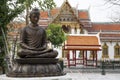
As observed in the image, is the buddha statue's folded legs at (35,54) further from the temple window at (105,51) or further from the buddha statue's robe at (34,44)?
the temple window at (105,51)

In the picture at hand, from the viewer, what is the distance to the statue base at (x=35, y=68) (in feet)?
31.3

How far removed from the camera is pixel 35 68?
9.65 metres

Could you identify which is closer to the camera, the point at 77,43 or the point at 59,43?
the point at 77,43

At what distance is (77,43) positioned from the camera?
3903 cm

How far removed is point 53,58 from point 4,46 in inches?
294

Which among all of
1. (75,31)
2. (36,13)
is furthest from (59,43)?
(36,13)

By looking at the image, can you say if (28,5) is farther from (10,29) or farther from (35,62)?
(35,62)

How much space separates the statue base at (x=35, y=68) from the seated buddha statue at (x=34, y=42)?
15cm

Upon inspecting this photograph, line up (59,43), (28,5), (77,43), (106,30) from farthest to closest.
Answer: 1. (106,30)
2. (59,43)
3. (77,43)
4. (28,5)

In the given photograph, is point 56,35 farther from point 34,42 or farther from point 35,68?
point 35,68

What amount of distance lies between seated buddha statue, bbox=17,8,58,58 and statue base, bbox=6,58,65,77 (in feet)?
0.49

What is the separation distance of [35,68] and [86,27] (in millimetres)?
40615

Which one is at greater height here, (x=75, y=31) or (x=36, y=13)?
(x=36, y=13)

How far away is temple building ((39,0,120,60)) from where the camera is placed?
161 ft
